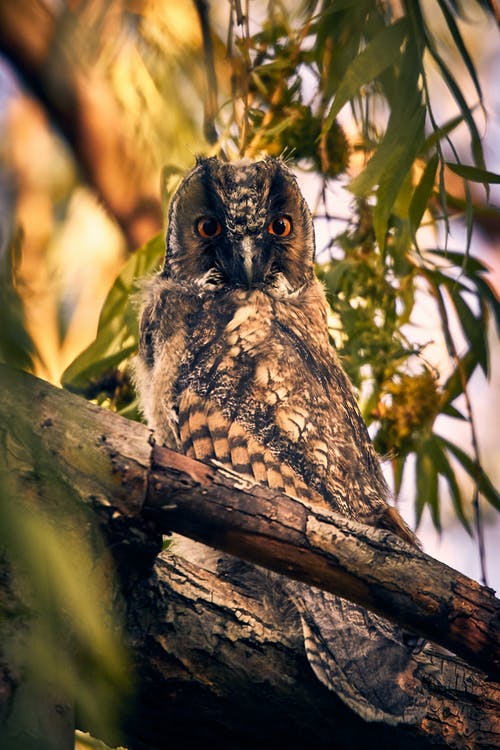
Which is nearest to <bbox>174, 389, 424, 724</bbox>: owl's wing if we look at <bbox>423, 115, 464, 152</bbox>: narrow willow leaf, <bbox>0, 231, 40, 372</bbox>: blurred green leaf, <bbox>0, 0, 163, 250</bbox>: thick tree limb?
<bbox>423, 115, 464, 152</bbox>: narrow willow leaf

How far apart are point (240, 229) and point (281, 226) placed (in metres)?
0.20

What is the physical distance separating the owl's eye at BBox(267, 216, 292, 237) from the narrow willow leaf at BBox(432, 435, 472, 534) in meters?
0.98

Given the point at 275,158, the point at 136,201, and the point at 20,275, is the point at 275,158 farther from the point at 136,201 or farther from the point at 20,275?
the point at 20,275

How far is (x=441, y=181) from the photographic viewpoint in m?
1.67

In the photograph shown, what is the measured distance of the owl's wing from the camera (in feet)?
4.99

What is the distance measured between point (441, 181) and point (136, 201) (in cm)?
192

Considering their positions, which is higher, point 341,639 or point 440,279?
point 440,279

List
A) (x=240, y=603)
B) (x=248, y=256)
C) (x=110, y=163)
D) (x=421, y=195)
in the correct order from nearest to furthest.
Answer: (x=240, y=603) < (x=421, y=195) < (x=248, y=256) < (x=110, y=163)

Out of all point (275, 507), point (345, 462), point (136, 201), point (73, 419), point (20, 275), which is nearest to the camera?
point (20, 275)

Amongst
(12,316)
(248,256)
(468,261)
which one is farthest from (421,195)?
(12,316)

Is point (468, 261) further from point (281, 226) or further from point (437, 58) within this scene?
point (437, 58)

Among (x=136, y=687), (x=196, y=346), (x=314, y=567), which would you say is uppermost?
(x=196, y=346)

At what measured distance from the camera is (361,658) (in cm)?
160

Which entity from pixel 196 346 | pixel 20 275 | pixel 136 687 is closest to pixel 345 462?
pixel 196 346
